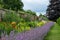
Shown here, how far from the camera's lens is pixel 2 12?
12.2m

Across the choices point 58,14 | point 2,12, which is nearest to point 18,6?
point 58,14

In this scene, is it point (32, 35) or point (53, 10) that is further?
point (53, 10)

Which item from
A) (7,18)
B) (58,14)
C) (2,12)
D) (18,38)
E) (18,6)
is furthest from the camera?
(58,14)

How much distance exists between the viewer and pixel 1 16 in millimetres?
11789

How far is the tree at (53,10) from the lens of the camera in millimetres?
63188

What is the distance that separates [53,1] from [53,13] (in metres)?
4.03

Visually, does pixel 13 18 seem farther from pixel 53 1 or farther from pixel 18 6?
pixel 53 1

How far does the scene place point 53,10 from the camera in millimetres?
66062

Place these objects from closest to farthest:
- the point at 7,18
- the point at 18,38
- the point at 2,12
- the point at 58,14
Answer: the point at 18,38, the point at 7,18, the point at 2,12, the point at 58,14

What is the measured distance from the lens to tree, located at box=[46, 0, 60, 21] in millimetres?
63188

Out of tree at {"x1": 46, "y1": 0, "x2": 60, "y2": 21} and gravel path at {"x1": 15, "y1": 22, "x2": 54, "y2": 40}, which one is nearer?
gravel path at {"x1": 15, "y1": 22, "x2": 54, "y2": 40}

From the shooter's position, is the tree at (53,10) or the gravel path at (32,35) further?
the tree at (53,10)

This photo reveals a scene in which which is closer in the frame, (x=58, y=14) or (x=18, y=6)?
(x=18, y=6)

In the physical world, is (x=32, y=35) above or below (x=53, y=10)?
above
